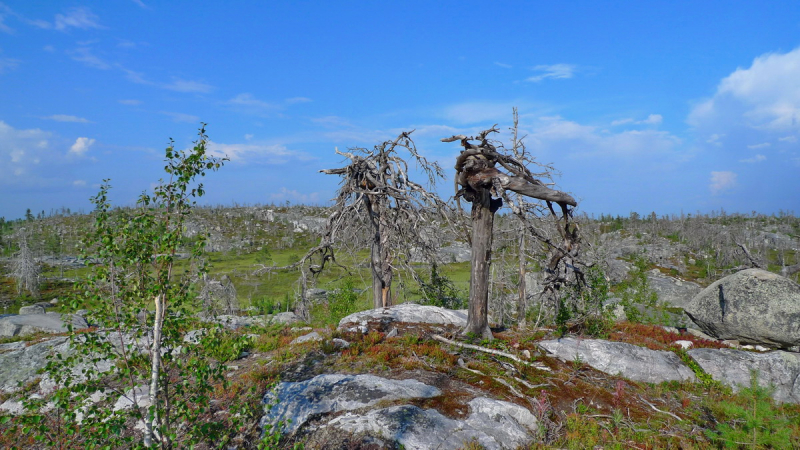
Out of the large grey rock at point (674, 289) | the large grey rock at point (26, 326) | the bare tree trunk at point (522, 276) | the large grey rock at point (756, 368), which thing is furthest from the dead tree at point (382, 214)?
the large grey rock at point (674, 289)

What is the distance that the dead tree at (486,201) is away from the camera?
9969 mm

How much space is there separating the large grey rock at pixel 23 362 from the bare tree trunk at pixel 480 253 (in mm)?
11890

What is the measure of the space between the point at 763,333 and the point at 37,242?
13233 cm

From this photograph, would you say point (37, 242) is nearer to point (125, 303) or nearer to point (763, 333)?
point (125, 303)

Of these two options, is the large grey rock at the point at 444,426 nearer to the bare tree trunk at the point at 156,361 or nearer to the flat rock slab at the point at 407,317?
the bare tree trunk at the point at 156,361

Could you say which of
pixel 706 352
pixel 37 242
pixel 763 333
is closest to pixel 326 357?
pixel 706 352

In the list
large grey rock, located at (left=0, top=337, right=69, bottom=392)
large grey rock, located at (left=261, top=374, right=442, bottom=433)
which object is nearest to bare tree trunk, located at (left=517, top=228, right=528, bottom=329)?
large grey rock, located at (left=261, top=374, right=442, bottom=433)

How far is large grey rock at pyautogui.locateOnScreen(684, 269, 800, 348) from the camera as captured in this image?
1652 cm

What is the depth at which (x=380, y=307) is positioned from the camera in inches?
606

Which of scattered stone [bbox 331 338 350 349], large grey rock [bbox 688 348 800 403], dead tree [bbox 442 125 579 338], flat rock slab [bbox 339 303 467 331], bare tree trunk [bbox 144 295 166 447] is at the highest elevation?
dead tree [bbox 442 125 579 338]

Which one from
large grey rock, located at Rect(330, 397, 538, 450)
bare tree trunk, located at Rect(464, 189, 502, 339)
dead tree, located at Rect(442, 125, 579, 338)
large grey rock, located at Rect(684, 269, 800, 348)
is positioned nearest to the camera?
large grey rock, located at Rect(330, 397, 538, 450)

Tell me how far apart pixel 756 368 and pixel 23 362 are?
2380 cm

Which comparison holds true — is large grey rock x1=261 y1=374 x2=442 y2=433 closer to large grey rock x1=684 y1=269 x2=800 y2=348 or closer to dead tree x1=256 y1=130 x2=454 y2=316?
dead tree x1=256 y1=130 x2=454 y2=316

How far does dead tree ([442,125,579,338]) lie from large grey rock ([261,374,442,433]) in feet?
11.5
